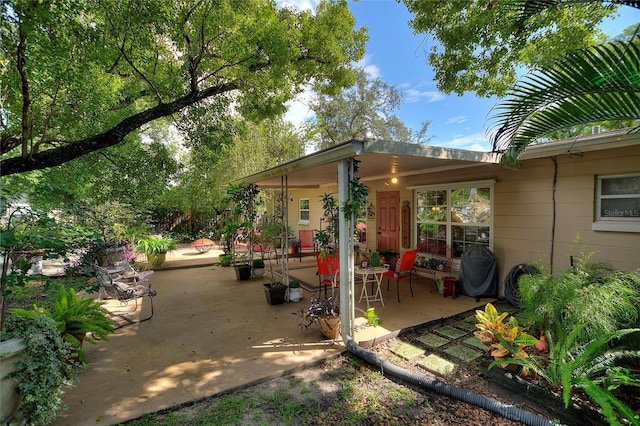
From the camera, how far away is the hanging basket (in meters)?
3.85

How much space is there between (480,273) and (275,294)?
3.81 metres

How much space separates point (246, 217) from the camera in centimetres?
740

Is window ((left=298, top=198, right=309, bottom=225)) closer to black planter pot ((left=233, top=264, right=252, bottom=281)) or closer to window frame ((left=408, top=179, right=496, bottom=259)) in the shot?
black planter pot ((left=233, top=264, right=252, bottom=281))

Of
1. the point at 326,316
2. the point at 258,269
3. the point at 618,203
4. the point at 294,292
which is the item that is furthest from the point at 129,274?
the point at 618,203

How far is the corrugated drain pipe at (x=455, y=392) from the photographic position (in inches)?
94.3

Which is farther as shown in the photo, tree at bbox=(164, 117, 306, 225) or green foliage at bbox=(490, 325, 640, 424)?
tree at bbox=(164, 117, 306, 225)

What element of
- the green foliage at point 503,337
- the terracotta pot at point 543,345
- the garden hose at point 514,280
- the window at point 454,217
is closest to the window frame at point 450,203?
the window at point 454,217

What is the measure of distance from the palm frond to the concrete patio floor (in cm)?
297

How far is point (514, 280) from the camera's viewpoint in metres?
5.14

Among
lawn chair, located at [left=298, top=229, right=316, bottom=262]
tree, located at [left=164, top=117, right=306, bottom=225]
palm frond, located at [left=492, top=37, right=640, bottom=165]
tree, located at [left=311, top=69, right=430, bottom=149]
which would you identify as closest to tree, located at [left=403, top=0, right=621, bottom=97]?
palm frond, located at [left=492, top=37, right=640, bottom=165]

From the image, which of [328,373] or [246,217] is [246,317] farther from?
[246,217]

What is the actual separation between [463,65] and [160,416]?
8366 mm

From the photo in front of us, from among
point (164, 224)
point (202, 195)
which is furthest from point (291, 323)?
point (164, 224)

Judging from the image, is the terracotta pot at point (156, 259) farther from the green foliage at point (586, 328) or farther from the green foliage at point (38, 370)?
the green foliage at point (586, 328)
